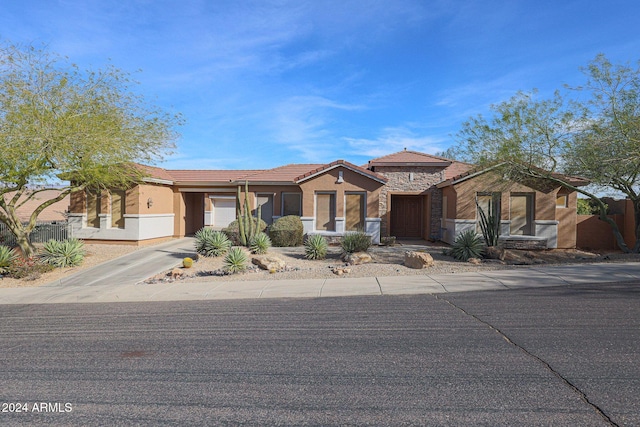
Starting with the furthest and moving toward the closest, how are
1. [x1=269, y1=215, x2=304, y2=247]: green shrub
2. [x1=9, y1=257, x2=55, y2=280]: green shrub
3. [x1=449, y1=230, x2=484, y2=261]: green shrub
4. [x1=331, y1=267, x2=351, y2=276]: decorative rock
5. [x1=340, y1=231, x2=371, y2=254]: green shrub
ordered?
[x1=269, y1=215, x2=304, y2=247]: green shrub < [x1=340, y1=231, x2=371, y2=254]: green shrub < [x1=449, y1=230, x2=484, y2=261]: green shrub < [x1=9, y1=257, x2=55, y2=280]: green shrub < [x1=331, y1=267, x2=351, y2=276]: decorative rock

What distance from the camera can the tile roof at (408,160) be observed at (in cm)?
2156

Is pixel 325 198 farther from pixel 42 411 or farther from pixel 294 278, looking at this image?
pixel 42 411

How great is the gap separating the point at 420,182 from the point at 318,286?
13015 millimetres

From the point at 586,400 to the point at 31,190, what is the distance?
19305mm

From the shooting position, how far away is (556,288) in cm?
959

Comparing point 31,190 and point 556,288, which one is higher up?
point 31,190

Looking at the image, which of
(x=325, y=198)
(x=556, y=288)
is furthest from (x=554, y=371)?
(x=325, y=198)

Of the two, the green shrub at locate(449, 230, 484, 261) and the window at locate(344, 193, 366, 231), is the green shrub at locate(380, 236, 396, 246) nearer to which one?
the window at locate(344, 193, 366, 231)

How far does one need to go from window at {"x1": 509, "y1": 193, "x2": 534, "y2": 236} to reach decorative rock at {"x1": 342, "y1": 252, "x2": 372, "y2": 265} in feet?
28.9

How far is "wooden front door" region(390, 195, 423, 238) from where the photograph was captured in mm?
22666

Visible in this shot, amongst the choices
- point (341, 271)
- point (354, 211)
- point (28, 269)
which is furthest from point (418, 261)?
point (28, 269)

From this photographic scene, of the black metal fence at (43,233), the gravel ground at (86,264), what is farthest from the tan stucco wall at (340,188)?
the black metal fence at (43,233)

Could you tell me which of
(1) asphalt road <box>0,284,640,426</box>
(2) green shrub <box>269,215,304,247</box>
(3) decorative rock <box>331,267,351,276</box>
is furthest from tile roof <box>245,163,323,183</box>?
(1) asphalt road <box>0,284,640,426</box>

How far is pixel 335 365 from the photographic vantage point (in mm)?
5020
